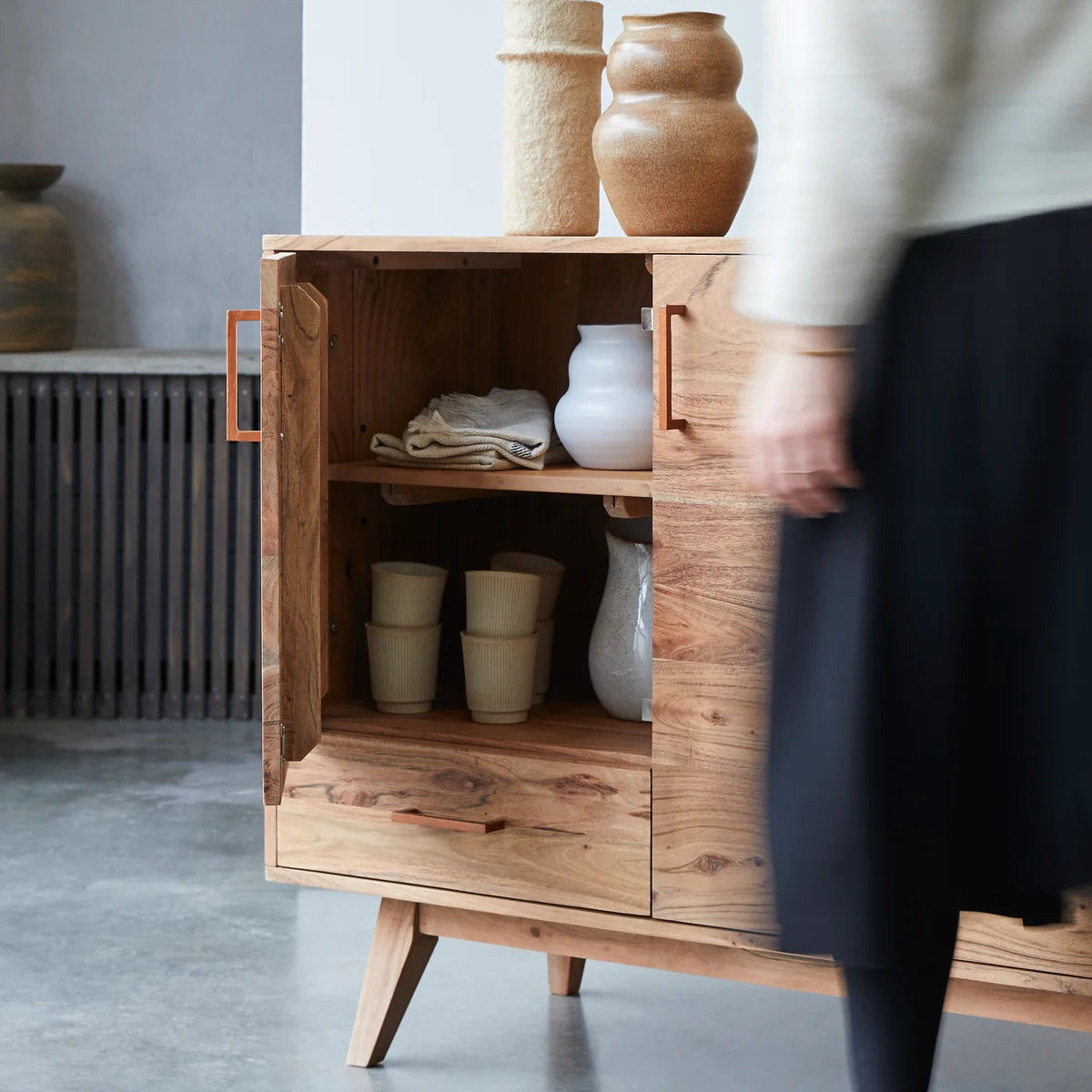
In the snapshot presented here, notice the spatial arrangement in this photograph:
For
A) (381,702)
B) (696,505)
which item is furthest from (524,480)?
(381,702)

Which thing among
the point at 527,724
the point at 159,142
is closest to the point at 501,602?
the point at 527,724

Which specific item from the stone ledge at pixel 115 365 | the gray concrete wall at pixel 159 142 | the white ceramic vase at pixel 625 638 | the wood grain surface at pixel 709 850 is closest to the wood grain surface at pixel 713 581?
the wood grain surface at pixel 709 850

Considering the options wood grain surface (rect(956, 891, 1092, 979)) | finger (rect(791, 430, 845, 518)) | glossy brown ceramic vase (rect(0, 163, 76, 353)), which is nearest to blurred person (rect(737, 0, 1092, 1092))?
finger (rect(791, 430, 845, 518))

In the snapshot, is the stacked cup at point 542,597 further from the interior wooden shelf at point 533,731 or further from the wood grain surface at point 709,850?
the wood grain surface at point 709,850

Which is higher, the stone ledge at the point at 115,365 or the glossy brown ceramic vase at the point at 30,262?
the glossy brown ceramic vase at the point at 30,262

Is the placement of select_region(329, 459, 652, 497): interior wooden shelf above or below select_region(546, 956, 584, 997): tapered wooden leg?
above

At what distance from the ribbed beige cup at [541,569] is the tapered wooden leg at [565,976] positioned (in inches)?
20.5

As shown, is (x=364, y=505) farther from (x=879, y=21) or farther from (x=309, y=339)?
(x=879, y=21)

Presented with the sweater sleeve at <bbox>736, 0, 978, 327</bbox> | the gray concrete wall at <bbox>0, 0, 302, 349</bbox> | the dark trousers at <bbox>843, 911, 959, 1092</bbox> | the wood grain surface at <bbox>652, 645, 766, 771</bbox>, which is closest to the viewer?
the sweater sleeve at <bbox>736, 0, 978, 327</bbox>

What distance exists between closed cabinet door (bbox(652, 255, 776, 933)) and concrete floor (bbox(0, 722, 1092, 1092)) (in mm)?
425

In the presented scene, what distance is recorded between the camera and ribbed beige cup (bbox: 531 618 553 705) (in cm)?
215

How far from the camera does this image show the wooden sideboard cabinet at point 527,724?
5.65ft

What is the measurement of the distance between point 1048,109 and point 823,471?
0.25 meters

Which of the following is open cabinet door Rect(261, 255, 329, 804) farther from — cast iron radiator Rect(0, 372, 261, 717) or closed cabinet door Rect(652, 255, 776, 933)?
cast iron radiator Rect(0, 372, 261, 717)
